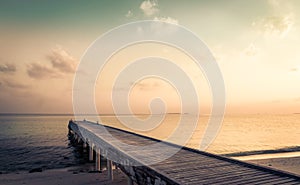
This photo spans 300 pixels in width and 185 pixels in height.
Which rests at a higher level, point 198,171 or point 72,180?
point 198,171

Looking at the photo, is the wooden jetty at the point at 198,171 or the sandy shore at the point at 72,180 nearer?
the wooden jetty at the point at 198,171

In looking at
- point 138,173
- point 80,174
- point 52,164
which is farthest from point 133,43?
point 138,173

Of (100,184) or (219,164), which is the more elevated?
(219,164)

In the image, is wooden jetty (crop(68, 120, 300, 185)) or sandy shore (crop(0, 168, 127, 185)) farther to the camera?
sandy shore (crop(0, 168, 127, 185))

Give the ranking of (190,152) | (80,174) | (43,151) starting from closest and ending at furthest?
(190,152) < (80,174) < (43,151)

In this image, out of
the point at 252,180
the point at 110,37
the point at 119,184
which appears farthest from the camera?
the point at 110,37

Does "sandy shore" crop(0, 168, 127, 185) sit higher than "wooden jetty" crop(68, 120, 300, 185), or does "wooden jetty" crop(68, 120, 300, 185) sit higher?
"wooden jetty" crop(68, 120, 300, 185)

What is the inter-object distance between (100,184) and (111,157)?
282 cm

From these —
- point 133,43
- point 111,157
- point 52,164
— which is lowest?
point 52,164

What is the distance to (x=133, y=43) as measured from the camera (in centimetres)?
2256

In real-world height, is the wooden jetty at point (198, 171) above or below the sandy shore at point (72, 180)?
above

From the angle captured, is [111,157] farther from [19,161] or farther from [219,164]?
[19,161]

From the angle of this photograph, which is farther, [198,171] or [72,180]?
[72,180]

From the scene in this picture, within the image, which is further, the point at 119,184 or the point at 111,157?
the point at 119,184
